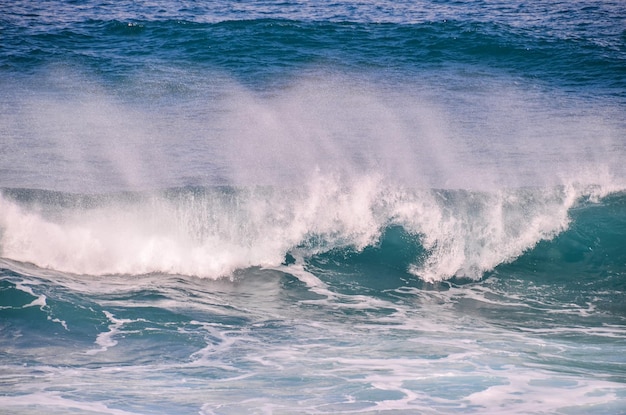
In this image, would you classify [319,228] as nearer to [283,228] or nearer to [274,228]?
[283,228]

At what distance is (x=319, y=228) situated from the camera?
12.9 metres

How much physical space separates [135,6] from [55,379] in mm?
27581

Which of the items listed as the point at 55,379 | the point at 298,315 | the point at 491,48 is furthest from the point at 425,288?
the point at 491,48

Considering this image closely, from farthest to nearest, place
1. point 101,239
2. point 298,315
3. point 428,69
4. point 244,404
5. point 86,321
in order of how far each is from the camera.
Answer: point 428,69, point 101,239, point 298,315, point 86,321, point 244,404

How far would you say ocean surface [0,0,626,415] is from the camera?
299 inches

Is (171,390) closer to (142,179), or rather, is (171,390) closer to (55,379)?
(55,379)

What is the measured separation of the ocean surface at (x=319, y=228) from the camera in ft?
24.9

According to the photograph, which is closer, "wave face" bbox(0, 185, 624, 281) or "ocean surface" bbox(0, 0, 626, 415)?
"ocean surface" bbox(0, 0, 626, 415)

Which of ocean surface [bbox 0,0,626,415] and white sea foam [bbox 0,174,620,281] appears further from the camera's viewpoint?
white sea foam [bbox 0,174,620,281]

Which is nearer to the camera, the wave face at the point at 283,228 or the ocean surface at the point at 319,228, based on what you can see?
the ocean surface at the point at 319,228

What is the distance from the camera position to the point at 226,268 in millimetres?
12000

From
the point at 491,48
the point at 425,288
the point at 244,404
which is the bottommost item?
the point at 425,288

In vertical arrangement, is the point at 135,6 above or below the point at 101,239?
above

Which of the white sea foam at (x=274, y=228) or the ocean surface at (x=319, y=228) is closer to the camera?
the ocean surface at (x=319, y=228)
